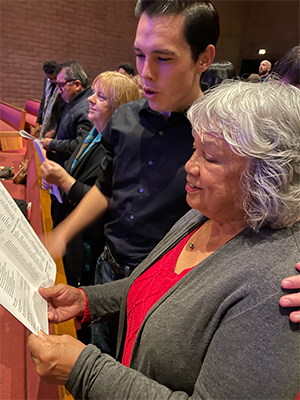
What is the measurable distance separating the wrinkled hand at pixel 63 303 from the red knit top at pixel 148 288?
0.63 ft

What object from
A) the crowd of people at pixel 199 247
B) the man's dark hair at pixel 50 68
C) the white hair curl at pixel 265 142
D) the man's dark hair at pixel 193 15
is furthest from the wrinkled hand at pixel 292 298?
the man's dark hair at pixel 50 68

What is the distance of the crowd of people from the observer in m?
0.61

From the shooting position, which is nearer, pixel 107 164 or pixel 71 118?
pixel 107 164

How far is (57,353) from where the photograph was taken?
771mm

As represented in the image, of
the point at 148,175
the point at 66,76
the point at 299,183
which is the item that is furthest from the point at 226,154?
the point at 66,76

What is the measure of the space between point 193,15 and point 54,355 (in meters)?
1.16

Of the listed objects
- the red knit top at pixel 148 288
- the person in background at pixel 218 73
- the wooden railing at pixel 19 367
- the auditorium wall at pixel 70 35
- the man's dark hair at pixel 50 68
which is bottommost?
the wooden railing at pixel 19 367

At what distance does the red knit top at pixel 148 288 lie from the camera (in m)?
0.87

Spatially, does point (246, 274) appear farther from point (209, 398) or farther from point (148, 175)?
point (148, 175)

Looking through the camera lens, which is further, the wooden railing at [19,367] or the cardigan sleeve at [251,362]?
the wooden railing at [19,367]

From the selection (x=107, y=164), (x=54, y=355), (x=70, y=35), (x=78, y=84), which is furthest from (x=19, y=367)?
(x=70, y=35)

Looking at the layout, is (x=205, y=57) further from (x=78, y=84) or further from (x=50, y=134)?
(x=50, y=134)

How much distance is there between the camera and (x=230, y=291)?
2.16ft

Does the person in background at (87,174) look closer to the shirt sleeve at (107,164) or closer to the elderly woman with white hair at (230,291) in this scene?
the shirt sleeve at (107,164)
